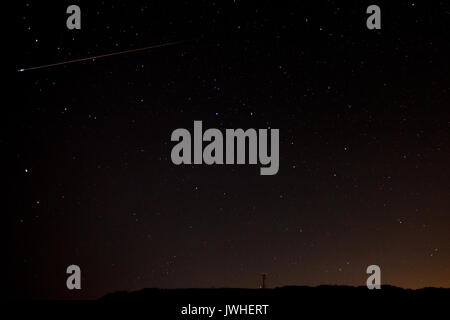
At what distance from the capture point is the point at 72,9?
11.5 meters

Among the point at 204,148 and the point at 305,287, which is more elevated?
the point at 204,148

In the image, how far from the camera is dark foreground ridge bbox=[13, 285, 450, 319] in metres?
9.96
